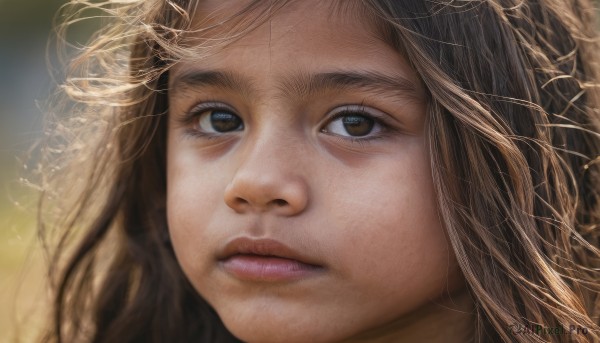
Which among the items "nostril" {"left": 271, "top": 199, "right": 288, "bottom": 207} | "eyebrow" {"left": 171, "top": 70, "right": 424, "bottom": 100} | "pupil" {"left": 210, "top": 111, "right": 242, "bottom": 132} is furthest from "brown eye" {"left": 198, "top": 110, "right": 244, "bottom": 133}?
"nostril" {"left": 271, "top": 199, "right": 288, "bottom": 207}

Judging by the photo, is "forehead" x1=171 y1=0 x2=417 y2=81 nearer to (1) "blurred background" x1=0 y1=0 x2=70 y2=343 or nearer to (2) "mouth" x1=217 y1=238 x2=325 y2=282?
(2) "mouth" x1=217 y1=238 x2=325 y2=282

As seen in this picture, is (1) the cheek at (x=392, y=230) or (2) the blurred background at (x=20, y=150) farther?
(2) the blurred background at (x=20, y=150)

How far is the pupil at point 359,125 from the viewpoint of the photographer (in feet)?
5.82

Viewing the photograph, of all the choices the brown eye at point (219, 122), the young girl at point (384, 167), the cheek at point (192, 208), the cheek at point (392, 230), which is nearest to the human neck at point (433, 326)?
the young girl at point (384, 167)

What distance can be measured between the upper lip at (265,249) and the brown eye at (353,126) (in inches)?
9.6

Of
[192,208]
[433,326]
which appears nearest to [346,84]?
[192,208]

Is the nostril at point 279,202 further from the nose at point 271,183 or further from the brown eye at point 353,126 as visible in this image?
the brown eye at point 353,126

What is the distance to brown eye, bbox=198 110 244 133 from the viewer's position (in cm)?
188

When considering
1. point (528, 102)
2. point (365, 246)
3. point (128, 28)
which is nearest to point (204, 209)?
point (365, 246)

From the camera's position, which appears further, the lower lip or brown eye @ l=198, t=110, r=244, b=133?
brown eye @ l=198, t=110, r=244, b=133

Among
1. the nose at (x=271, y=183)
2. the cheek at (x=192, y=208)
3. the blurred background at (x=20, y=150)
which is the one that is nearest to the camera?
the nose at (x=271, y=183)

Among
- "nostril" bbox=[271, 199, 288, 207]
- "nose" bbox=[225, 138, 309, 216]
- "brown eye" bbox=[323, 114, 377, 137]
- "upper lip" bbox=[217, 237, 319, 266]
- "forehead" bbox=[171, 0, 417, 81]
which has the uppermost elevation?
"forehead" bbox=[171, 0, 417, 81]

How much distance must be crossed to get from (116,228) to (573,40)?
47.6 inches

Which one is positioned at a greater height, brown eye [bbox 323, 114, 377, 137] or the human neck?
brown eye [bbox 323, 114, 377, 137]
